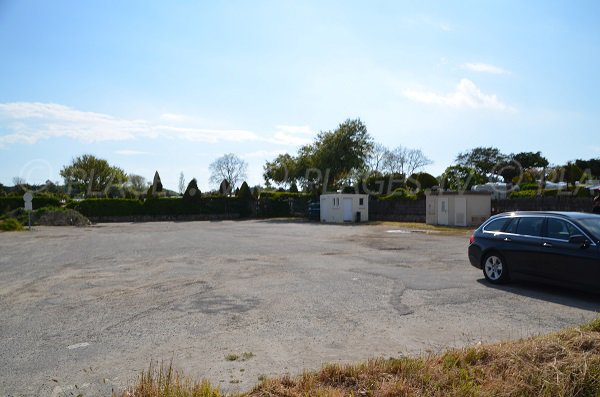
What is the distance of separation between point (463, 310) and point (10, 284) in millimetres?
9082

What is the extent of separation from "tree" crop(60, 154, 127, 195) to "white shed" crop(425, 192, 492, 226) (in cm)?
5824

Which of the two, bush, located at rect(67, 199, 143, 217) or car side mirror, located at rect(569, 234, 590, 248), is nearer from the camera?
car side mirror, located at rect(569, 234, 590, 248)

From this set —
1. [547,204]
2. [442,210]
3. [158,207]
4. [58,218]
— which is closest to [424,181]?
[442,210]

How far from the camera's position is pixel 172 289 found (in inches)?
378

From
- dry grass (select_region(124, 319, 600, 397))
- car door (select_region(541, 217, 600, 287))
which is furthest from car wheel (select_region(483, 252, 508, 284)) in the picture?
dry grass (select_region(124, 319, 600, 397))

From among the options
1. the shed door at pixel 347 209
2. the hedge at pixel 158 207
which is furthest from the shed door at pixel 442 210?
the hedge at pixel 158 207

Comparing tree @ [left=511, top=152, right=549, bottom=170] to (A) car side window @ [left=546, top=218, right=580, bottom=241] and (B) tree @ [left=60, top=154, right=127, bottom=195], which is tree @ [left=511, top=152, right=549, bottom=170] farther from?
(A) car side window @ [left=546, top=218, right=580, bottom=241]

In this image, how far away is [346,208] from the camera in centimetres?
4162

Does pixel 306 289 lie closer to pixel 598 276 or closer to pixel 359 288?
→ pixel 359 288

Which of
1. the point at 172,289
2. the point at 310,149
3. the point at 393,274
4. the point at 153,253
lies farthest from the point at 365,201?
the point at 172,289

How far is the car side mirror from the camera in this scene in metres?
8.56

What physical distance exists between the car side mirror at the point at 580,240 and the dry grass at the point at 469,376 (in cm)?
428

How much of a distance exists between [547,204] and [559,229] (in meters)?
23.3

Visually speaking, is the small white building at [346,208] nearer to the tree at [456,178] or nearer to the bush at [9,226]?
the tree at [456,178]
